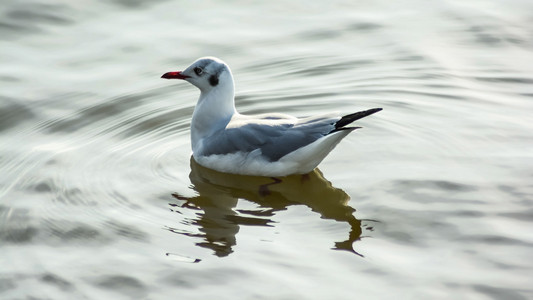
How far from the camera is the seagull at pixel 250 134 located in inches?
280

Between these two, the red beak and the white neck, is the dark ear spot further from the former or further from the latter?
the red beak

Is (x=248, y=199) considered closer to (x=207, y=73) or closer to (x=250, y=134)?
(x=250, y=134)

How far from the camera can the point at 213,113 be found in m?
7.88

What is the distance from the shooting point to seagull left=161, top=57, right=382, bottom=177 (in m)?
7.12

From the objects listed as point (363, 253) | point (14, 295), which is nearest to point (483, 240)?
point (363, 253)

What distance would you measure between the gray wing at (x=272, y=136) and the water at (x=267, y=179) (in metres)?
0.33

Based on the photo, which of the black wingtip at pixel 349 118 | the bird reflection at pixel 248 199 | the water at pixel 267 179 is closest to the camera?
the water at pixel 267 179

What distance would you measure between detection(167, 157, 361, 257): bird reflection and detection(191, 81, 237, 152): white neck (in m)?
0.30

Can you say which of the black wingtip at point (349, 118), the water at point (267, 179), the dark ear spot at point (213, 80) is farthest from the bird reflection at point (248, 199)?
the dark ear spot at point (213, 80)

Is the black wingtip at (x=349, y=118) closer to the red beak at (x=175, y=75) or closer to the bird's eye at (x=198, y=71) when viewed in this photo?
the bird's eye at (x=198, y=71)

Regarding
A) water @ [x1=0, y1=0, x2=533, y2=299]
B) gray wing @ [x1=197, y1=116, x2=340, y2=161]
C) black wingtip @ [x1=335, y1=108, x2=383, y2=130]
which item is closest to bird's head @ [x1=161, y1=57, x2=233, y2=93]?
gray wing @ [x1=197, y1=116, x2=340, y2=161]

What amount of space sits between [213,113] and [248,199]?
106cm

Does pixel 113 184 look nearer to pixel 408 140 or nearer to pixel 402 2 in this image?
pixel 408 140

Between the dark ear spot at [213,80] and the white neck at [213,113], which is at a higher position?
the dark ear spot at [213,80]
